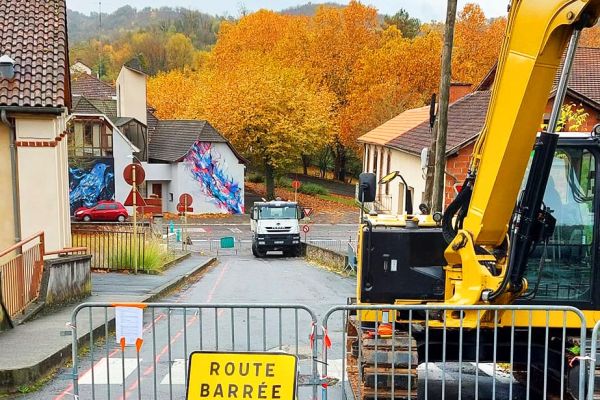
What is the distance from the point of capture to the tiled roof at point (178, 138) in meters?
44.4

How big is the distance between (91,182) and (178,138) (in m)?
7.80

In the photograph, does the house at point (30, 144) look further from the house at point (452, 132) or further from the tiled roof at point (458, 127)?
the tiled roof at point (458, 127)

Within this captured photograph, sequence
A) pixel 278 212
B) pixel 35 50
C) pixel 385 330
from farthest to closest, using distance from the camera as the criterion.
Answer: pixel 278 212 < pixel 35 50 < pixel 385 330

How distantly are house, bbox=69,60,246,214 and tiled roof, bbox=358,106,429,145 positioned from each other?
12.6 metres

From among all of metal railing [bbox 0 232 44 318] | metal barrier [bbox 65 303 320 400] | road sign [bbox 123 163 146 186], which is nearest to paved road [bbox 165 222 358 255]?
road sign [bbox 123 163 146 186]

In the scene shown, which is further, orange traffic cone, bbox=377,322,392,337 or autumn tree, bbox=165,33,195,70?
autumn tree, bbox=165,33,195,70

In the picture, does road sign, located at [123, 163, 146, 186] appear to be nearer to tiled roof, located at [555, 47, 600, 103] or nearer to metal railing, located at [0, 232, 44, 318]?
metal railing, located at [0, 232, 44, 318]

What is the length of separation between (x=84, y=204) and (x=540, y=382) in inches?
1498

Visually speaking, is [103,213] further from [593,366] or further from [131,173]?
[593,366]

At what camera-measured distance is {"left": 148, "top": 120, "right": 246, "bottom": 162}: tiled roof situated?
44406 millimetres

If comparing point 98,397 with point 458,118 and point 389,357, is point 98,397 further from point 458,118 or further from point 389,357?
point 458,118

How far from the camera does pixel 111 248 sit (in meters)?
18.2

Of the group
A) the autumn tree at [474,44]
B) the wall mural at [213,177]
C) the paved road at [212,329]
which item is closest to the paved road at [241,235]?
the wall mural at [213,177]

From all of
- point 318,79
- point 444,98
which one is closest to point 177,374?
point 444,98
